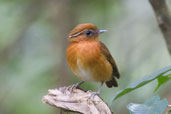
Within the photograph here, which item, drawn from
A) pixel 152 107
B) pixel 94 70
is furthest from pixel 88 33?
pixel 152 107

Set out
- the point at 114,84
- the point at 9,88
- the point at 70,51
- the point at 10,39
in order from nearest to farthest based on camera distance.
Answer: the point at 70,51 → the point at 114,84 → the point at 9,88 → the point at 10,39

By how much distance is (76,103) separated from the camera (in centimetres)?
267

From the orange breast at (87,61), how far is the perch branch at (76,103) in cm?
127

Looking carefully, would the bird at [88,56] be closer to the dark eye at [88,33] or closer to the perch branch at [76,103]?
the dark eye at [88,33]

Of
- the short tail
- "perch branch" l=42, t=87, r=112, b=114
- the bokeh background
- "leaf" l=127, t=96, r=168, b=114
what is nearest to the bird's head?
the short tail

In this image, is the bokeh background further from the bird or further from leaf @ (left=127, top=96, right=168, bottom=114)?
leaf @ (left=127, top=96, right=168, bottom=114)

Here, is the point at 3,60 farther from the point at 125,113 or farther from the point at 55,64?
the point at 125,113

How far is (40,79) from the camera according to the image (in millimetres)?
5398

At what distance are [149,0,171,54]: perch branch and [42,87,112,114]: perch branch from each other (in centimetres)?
65

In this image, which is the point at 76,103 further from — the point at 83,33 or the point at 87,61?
the point at 83,33

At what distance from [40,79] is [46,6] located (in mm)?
1498

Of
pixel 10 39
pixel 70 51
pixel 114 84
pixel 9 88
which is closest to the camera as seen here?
pixel 70 51

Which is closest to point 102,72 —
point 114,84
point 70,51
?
point 70,51

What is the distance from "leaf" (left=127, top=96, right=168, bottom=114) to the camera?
1.62 metres
